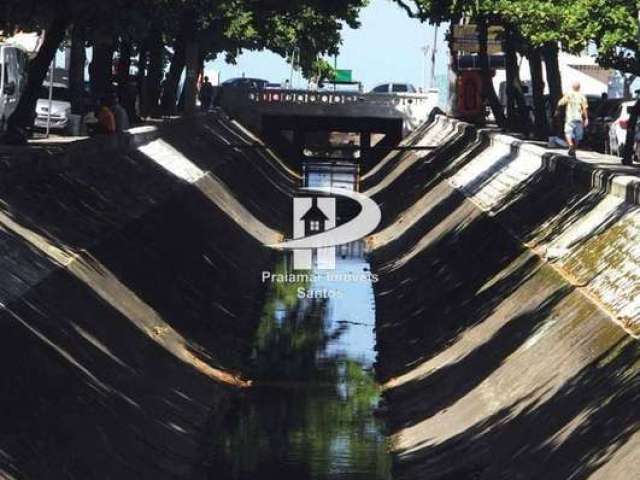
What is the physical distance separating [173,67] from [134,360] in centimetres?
5932

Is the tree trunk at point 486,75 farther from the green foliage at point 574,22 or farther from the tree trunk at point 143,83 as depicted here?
the tree trunk at point 143,83

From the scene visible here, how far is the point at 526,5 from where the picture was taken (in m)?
64.6

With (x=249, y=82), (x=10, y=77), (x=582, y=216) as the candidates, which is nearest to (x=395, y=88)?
(x=249, y=82)

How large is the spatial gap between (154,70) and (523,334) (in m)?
52.4

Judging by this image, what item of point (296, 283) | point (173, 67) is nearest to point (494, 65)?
point (173, 67)

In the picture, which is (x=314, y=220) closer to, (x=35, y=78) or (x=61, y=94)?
(x=61, y=94)

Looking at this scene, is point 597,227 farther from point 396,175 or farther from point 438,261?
point 396,175

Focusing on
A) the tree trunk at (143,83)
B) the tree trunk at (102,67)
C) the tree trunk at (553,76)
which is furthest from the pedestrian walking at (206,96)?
the tree trunk at (102,67)

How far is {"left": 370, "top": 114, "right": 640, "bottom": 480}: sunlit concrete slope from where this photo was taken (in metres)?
20.9

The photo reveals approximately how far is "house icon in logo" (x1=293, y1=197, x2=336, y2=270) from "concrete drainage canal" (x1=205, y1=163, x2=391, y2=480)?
2924mm

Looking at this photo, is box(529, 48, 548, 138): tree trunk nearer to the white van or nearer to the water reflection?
the white van

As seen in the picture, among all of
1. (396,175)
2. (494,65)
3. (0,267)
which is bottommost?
(0,267)

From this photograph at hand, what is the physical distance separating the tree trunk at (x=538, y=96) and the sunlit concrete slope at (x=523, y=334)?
14.6 metres

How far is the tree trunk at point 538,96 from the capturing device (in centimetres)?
6544
